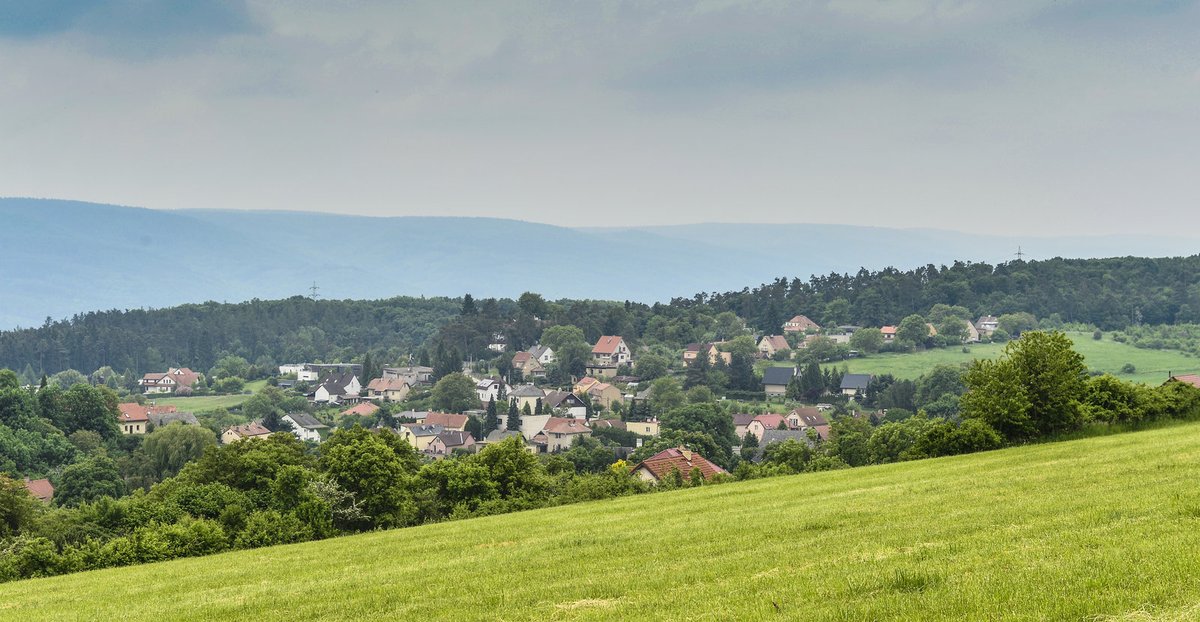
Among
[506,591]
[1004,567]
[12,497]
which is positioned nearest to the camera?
[1004,567]

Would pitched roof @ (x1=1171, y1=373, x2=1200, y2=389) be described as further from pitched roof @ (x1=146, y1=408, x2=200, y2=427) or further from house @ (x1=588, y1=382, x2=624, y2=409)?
pitched roof @ (x1=146, y1=408, x2=200, y2=427)

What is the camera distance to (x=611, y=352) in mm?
190000

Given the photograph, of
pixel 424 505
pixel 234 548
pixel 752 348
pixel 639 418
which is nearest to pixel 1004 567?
pixel 234 548

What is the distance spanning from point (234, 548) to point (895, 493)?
21.7m

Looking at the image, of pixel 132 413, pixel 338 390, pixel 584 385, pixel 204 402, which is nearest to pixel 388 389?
pixel 338 390

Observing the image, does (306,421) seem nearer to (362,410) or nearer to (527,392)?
(362,410)

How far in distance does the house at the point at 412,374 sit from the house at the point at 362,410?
20832 mm

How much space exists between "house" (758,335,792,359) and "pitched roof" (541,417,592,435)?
70.1 metres

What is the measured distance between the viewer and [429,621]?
49.4ft

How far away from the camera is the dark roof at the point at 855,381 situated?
474ft

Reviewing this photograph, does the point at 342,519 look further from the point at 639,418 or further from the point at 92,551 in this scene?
the point at 639,418

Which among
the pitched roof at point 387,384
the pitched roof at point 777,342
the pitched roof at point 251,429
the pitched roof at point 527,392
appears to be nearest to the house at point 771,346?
the pitched roof at point 777,342

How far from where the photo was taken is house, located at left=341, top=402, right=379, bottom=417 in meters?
151

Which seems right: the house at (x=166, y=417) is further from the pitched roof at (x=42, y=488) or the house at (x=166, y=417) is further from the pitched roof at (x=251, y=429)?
the pitched roof at (x=42, y=488)
